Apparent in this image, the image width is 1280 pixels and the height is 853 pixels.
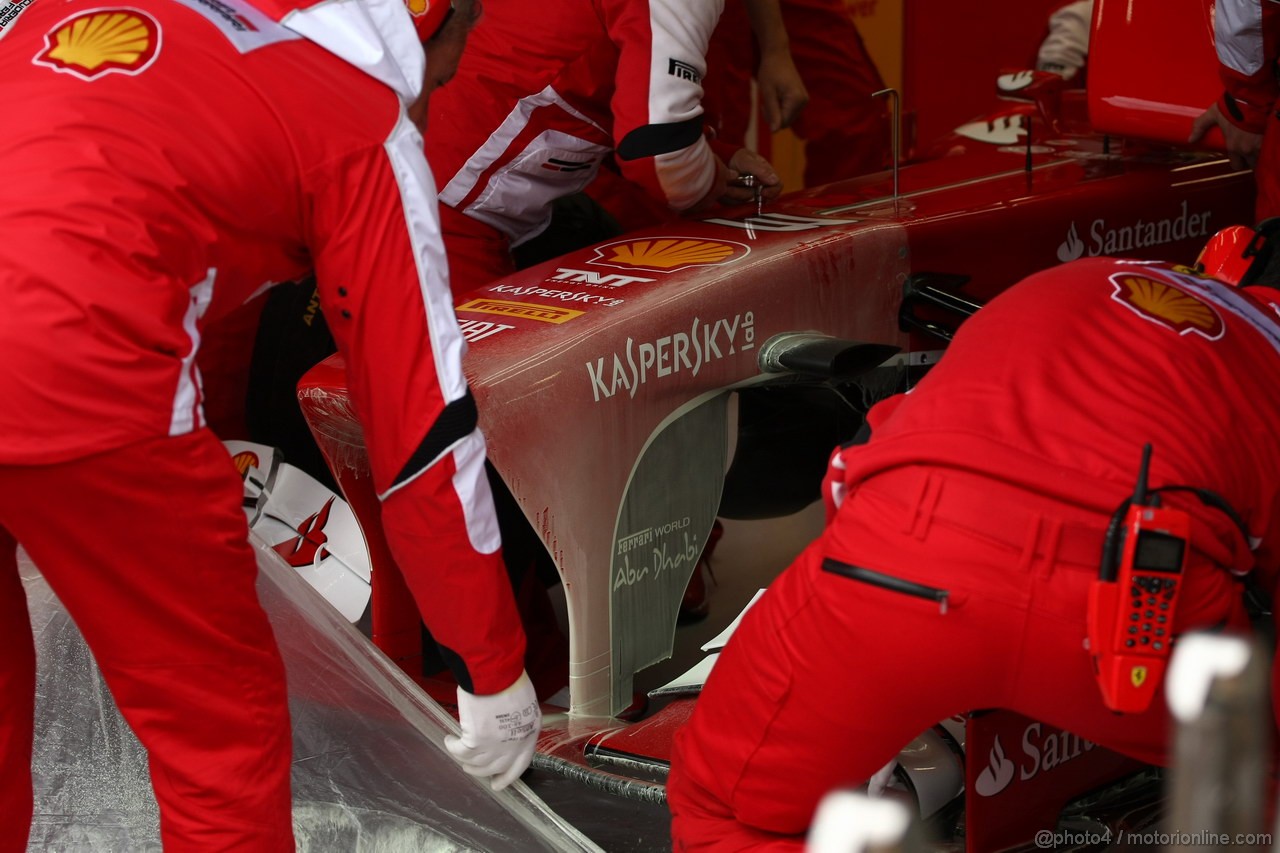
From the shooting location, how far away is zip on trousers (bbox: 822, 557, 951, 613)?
123 centimetres

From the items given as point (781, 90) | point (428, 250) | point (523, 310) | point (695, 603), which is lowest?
point (695, 603)

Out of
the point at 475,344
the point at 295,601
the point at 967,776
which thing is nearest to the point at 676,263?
the point at 475,344

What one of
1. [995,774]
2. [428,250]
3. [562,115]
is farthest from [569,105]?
[995,774]

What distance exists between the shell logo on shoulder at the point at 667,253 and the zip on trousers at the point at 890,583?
3.50 ft

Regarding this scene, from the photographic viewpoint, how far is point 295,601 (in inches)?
81.4

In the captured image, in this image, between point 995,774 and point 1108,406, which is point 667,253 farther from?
point 1108,406

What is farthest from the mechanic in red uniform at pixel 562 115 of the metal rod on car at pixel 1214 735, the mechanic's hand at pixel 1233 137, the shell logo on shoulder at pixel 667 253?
the metal rod on car at pixel 1214 735

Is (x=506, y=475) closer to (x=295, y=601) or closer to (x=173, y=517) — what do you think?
(x=295, y=601)

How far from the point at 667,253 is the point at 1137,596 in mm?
1296

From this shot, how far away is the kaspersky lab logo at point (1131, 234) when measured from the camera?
2674mm

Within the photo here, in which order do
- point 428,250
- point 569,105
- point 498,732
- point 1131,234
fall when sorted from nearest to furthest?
point 428,250, point 498,732, point 569,105, point 1131,234

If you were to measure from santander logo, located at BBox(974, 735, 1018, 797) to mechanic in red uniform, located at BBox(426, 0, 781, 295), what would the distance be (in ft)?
3.93

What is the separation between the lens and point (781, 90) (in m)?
3.09

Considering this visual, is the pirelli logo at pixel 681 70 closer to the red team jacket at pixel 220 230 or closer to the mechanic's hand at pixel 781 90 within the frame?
the mechanic's hand at pixel 781 90
